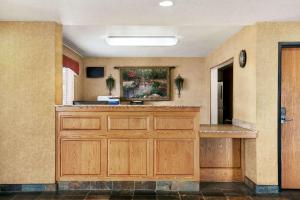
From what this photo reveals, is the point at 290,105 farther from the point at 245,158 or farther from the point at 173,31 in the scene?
the point at 173,31

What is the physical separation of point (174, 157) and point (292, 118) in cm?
174

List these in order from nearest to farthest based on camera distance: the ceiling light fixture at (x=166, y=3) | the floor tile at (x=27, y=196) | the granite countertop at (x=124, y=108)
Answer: the ceiling light fixture at (x=166, y=3) < the floor tile at (x=27, y=196) < the granite countertop at (x=124, y=108)

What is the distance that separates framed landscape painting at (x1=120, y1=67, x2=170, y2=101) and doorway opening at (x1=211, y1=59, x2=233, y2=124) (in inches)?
49.1

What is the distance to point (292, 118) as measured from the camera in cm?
393

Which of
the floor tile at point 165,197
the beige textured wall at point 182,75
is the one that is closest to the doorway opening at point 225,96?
the beige textured wall at point 182,75

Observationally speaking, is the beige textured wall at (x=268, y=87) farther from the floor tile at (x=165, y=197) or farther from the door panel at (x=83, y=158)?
the door panel at (x=83, y=158)

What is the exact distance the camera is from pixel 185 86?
24.6 ft

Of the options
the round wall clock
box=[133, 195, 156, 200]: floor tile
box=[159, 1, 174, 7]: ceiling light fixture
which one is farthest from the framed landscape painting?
box=[159, 1, 174, 7]: ceiling light fixture

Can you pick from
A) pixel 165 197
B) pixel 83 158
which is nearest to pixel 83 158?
pixel 83 158

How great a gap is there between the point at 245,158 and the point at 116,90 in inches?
160

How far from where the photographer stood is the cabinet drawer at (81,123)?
3.91 m

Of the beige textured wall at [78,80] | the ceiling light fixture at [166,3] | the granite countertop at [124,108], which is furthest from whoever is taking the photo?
the beige textured wall at [78,80]

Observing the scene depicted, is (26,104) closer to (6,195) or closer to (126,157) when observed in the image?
(6,195)

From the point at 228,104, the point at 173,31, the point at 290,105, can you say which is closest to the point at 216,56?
the point at 228,104
